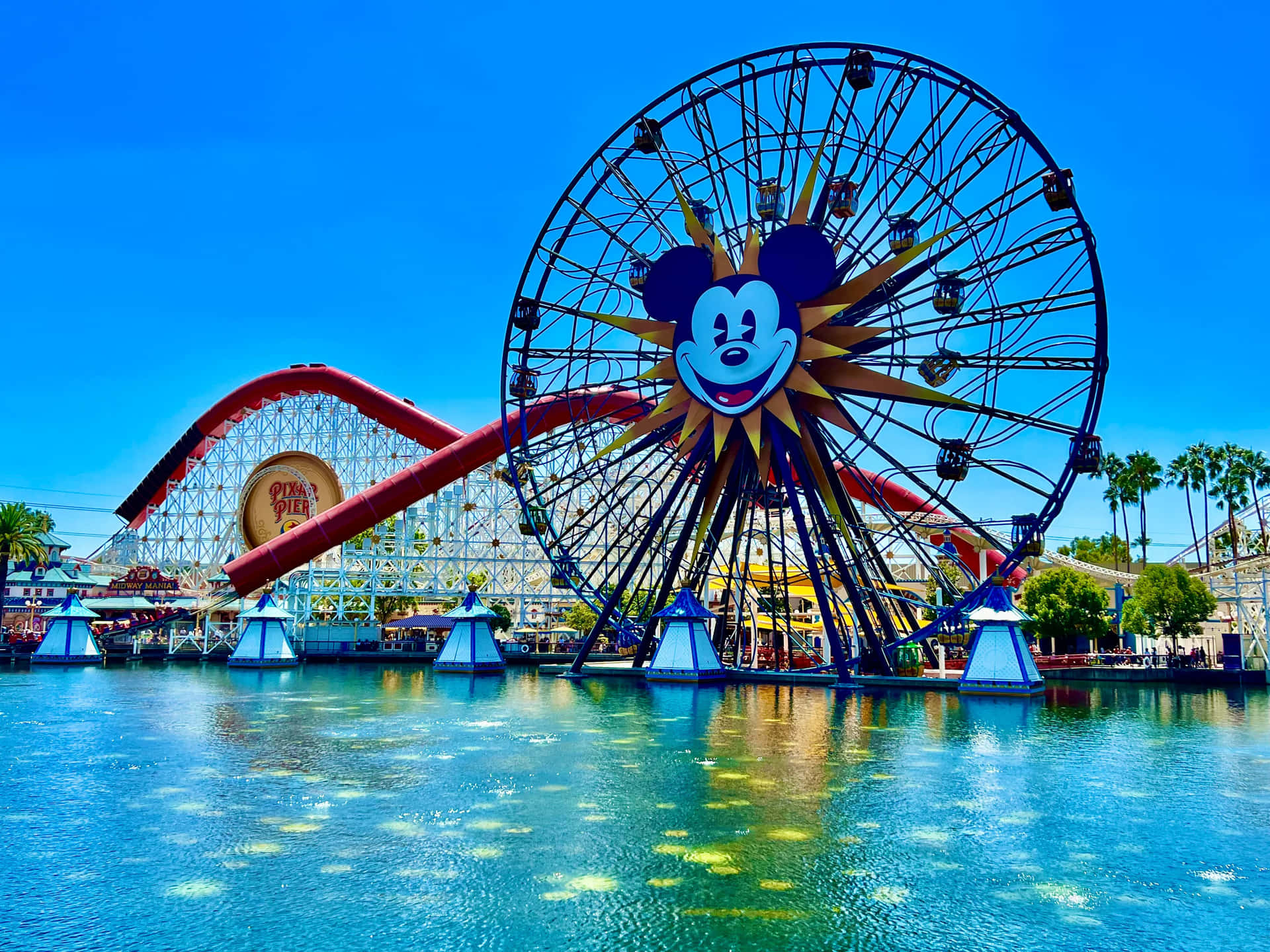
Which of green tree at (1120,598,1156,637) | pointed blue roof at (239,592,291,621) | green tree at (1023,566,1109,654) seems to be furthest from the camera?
pointed blue roof at (239,592,291,621)

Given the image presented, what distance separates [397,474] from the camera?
2379 inches

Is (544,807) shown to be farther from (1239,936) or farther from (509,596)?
(509,596)

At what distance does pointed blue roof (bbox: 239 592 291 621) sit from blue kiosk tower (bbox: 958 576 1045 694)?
3479cm

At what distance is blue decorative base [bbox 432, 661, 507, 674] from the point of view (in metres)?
49.5

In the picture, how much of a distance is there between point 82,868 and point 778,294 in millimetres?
28133

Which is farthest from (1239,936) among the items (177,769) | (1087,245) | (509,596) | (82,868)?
(509,596)

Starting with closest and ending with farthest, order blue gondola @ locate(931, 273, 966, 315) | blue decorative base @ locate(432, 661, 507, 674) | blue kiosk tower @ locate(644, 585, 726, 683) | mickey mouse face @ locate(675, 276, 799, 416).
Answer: blue gondola @ locate(931, 273, 966, 315) < mickey mouse face @ locate(675, 276, 799, 416) < blue kiosk tower @ locate(644, 585, 726, 683) < blue decorative base @ locate(432, 661, 507, 674)

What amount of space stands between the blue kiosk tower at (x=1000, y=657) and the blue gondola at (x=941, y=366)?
7.79 m

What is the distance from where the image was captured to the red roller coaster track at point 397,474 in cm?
→ 5772

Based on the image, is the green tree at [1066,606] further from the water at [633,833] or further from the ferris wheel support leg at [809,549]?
the water at [633,833]

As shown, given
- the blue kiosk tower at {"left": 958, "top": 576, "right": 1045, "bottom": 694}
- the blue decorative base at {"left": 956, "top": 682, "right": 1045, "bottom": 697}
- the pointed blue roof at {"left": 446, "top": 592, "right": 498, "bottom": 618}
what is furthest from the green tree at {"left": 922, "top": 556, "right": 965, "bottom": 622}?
the pointed blue roof at {"left": 446, "top": 592, "right": 498, "bottom": 618}

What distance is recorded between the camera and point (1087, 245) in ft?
112

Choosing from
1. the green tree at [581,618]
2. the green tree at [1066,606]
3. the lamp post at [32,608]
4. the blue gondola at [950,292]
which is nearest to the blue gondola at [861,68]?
the blue gondola at [950,292]

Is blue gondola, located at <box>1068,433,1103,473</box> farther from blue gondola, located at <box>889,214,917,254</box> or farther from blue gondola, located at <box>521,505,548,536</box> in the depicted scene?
blue gondola, located at <box>521,505,548,536</box>
